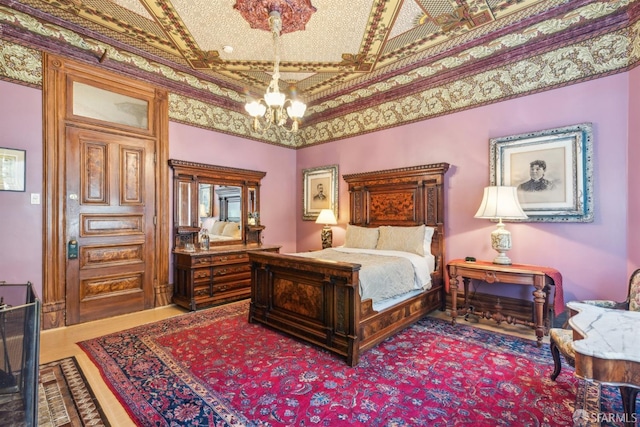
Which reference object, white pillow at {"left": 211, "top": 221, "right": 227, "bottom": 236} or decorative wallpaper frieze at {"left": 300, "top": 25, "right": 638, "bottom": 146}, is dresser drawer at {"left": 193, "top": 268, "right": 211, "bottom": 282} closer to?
white pillow at {"left": 211, "top": 221, "right": 227, "bottom": 236}

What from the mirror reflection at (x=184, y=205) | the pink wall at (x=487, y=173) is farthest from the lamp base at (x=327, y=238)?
the mirror reflection at (x=184, y=205)

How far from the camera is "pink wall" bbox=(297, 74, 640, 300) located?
9.73ft

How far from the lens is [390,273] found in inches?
121

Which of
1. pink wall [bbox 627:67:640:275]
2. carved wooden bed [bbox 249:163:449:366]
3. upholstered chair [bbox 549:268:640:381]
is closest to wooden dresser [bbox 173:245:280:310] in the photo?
carved wooden bed [bbox 249:163:449:366]

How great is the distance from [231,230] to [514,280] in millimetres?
4009

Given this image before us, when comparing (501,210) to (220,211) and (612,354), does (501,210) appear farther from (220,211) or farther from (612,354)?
(220,211)

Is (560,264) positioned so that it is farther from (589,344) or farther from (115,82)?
(115,82)

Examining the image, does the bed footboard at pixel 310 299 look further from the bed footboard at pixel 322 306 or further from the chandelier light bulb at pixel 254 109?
the chandelier light bulb at pixel 254 109

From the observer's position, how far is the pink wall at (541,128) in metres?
2.97

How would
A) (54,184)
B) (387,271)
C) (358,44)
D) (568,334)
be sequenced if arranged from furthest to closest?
(358,44), (54,184), (387,271), (568,334)

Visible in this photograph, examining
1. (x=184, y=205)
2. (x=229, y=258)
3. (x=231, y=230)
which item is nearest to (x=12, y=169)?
(x=184, y=205)

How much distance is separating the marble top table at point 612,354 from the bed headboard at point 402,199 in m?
2.47

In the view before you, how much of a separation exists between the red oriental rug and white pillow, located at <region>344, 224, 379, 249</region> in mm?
1433

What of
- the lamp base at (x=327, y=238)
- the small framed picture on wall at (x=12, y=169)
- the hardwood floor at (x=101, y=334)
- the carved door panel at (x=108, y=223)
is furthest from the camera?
the lamp base at (x=327, y=238)
